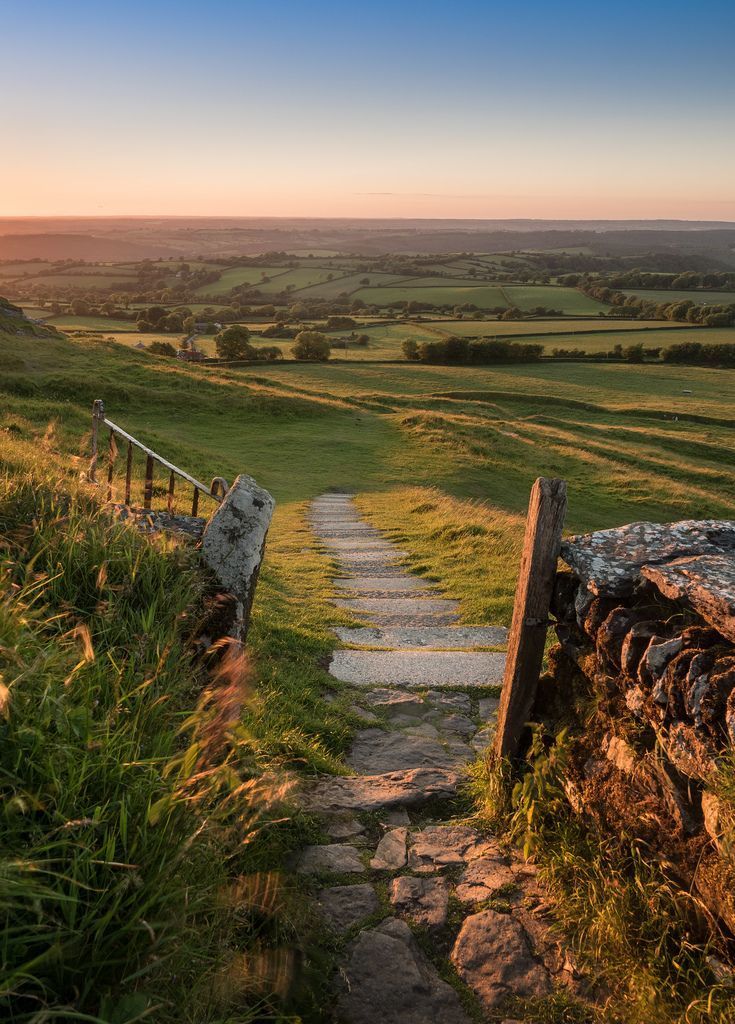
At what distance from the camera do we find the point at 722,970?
3164 millimetres

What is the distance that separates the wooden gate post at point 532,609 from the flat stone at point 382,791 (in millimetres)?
523

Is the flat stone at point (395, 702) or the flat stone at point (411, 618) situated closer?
the flat stone at point (395, 702)

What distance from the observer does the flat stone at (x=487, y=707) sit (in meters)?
6.95

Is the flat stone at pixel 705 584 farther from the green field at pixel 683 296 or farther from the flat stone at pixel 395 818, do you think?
the green field at pixel 683 296

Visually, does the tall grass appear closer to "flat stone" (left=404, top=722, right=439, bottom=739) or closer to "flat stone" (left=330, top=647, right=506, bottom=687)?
"flat stone" (left=404, top=722, right=439, bottom=739)

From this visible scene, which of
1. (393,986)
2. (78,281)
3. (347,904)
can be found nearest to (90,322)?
(78,281)

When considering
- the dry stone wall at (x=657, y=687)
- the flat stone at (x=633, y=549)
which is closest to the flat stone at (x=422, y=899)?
the dry stone wall at (x=657, y=687)

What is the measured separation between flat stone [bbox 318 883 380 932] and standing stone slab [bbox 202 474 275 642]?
6.74 ft

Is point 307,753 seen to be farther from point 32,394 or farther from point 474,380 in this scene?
point 474,380

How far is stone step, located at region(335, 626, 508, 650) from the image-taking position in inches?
354

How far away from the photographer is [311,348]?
68.8m

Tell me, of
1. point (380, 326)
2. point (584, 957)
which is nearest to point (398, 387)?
point (380, 326)

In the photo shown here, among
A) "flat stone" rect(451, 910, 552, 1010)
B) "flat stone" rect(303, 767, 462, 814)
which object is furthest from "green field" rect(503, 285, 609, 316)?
"flat stone" rect(451, 910, 552, 1010)

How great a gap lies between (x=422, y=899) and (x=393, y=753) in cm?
210
